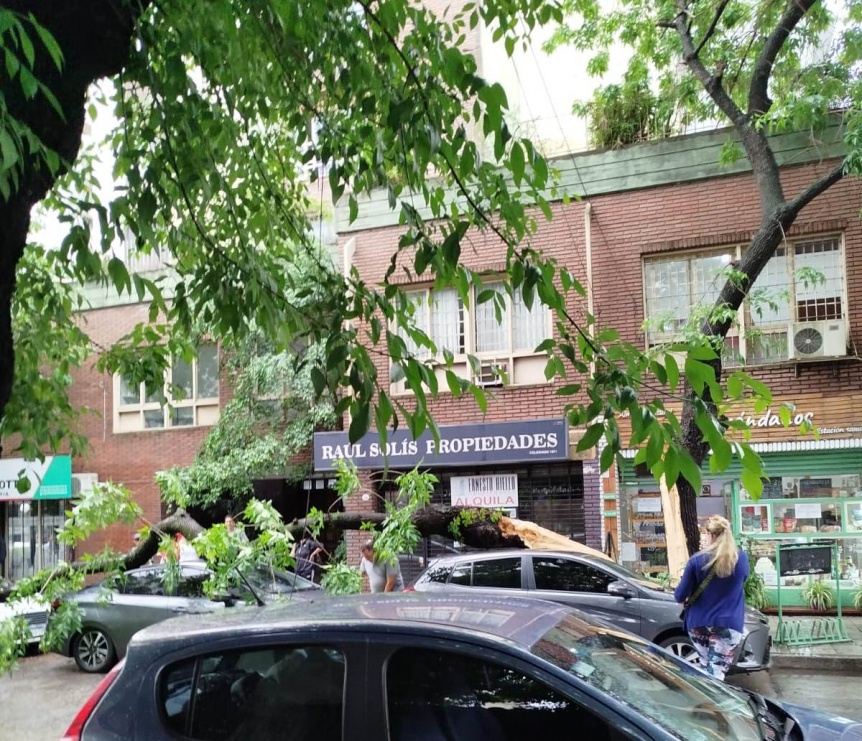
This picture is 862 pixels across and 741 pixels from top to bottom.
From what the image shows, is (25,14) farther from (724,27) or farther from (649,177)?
(649,177)

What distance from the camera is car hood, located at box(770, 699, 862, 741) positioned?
322 cm

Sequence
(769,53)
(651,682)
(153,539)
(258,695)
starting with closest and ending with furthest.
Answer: (258,695), (651,682), (153,539), (769,53)

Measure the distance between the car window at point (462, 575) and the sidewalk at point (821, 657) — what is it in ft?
12.8

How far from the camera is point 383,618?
3.12 m

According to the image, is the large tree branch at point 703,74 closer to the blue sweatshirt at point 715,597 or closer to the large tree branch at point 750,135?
the large tree branch at point 750,135

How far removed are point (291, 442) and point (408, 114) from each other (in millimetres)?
13354

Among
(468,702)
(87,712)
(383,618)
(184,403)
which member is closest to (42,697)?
(87,712)

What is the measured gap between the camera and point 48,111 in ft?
10.4

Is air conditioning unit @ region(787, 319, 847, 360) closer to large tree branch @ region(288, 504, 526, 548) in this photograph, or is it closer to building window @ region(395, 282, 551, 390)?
building window @ region(395, 282, 551, 390)

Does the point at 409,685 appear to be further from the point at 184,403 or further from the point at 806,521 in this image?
the point at 184,403

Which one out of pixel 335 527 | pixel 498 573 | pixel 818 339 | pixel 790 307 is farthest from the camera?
pixel 790 307

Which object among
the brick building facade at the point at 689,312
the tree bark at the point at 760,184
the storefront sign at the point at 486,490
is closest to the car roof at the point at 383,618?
the tree bark at the point at 760,184

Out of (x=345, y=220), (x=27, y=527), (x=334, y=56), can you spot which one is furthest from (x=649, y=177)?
(x=27, y=527)

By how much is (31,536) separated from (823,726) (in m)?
19.4
